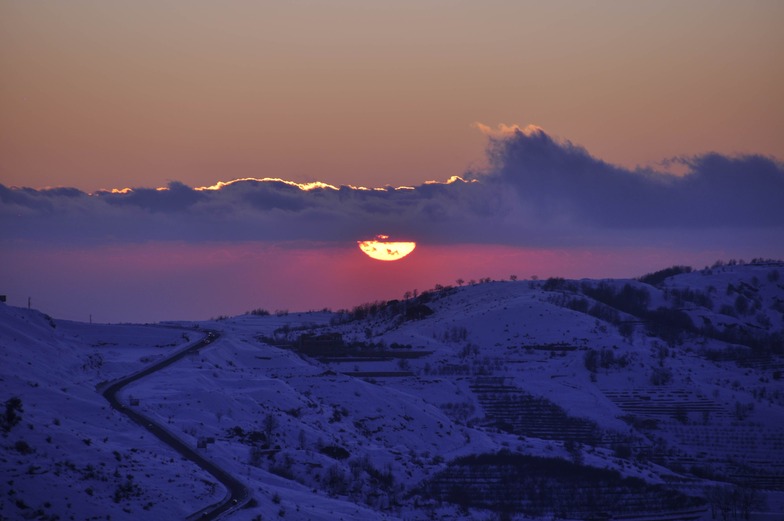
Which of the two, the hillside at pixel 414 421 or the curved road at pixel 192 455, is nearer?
the curved road at pixel 192 455

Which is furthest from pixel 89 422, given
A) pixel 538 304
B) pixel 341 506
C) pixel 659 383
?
pixel 538 304

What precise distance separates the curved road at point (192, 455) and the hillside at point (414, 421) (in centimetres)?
59

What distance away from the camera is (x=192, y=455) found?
145 ft

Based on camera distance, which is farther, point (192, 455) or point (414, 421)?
point (414, 421)

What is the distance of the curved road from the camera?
121 ft

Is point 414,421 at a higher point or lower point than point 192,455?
lower

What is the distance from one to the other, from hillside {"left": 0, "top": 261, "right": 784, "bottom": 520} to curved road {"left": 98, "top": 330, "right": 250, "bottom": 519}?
59 cm

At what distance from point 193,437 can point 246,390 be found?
15.3m

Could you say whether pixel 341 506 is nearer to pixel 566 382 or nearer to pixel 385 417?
pixel 385 417

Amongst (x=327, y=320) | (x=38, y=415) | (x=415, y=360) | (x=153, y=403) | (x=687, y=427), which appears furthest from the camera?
(x=327, y=320)

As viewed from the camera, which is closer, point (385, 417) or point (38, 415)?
point (38, 415)

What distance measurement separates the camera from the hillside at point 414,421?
39.3 m

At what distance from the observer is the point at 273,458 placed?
49938mm

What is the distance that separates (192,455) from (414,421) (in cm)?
2530
